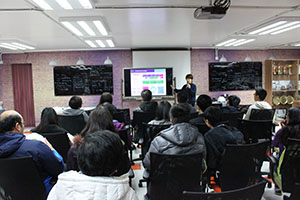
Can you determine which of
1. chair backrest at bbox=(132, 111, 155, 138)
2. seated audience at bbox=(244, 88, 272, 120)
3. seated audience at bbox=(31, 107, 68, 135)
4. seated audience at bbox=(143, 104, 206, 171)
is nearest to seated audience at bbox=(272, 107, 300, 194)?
seated audience at bbox=(143, 104, 206, 171)

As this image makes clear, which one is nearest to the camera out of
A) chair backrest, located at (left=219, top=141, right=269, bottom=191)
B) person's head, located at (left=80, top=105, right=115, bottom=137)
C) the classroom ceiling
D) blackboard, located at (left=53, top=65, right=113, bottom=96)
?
chair backrest, located at (left=219, top=141, right=269, bottom=191)

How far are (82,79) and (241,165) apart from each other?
6421 mm

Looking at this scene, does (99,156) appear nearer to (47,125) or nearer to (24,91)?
(47,125)

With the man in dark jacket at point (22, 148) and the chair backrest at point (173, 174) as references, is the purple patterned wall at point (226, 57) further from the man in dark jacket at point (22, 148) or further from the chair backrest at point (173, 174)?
the man in dark jacket at point (22, 148)

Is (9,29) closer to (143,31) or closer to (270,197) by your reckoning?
(143,31)

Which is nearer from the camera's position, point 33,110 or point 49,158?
point 49,158

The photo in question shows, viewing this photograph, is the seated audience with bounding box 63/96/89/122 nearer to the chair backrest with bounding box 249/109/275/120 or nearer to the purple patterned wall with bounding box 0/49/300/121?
the chair backrest with bounding box 249/109/275/120

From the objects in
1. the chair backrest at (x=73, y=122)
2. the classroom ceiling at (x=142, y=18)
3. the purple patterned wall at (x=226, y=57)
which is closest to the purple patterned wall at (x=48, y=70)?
the classroom ceiling at (x=142, y=18)

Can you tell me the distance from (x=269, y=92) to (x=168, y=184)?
721 centimetres

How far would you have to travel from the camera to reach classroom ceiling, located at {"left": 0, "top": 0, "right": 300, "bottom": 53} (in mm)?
3236

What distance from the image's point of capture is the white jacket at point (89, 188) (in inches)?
40.9

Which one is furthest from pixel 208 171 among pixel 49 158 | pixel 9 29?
pixel 9 29

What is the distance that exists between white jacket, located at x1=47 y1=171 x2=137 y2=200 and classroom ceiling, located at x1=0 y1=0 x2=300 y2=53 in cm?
253

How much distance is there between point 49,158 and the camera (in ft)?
6.04
